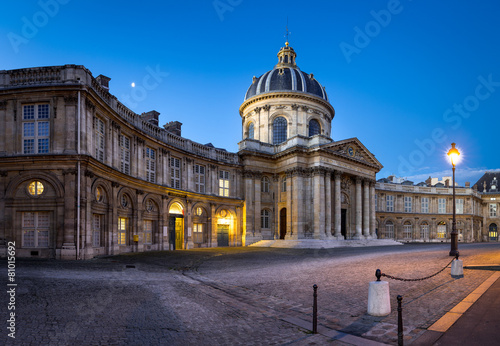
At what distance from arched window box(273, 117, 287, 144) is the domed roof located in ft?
13.3

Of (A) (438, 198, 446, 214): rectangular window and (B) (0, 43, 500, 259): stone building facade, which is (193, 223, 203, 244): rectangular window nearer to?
(B) (0, 43, 500, 259): stone building facade

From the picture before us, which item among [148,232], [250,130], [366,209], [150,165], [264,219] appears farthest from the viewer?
[250,130]

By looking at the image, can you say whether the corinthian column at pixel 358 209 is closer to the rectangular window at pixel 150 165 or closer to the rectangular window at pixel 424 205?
the rectangular window at pixel 150 165

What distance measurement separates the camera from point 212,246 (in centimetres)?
3553

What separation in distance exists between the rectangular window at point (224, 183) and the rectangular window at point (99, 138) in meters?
16.3

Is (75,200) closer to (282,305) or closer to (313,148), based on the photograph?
(282,305)

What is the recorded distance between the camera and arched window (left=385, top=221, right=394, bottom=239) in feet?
195

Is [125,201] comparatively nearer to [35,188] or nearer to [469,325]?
[35,188]

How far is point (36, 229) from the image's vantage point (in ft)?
63.1

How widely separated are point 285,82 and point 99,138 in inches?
1129

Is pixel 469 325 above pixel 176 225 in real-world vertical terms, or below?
above

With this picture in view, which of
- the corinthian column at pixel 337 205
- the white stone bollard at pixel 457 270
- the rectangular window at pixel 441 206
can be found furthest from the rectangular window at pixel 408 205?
the white stone bollard at pixel 457 270

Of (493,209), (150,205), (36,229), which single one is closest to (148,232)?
(150,205)

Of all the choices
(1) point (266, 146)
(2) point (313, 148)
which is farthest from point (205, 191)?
(2) point (313, 148)
